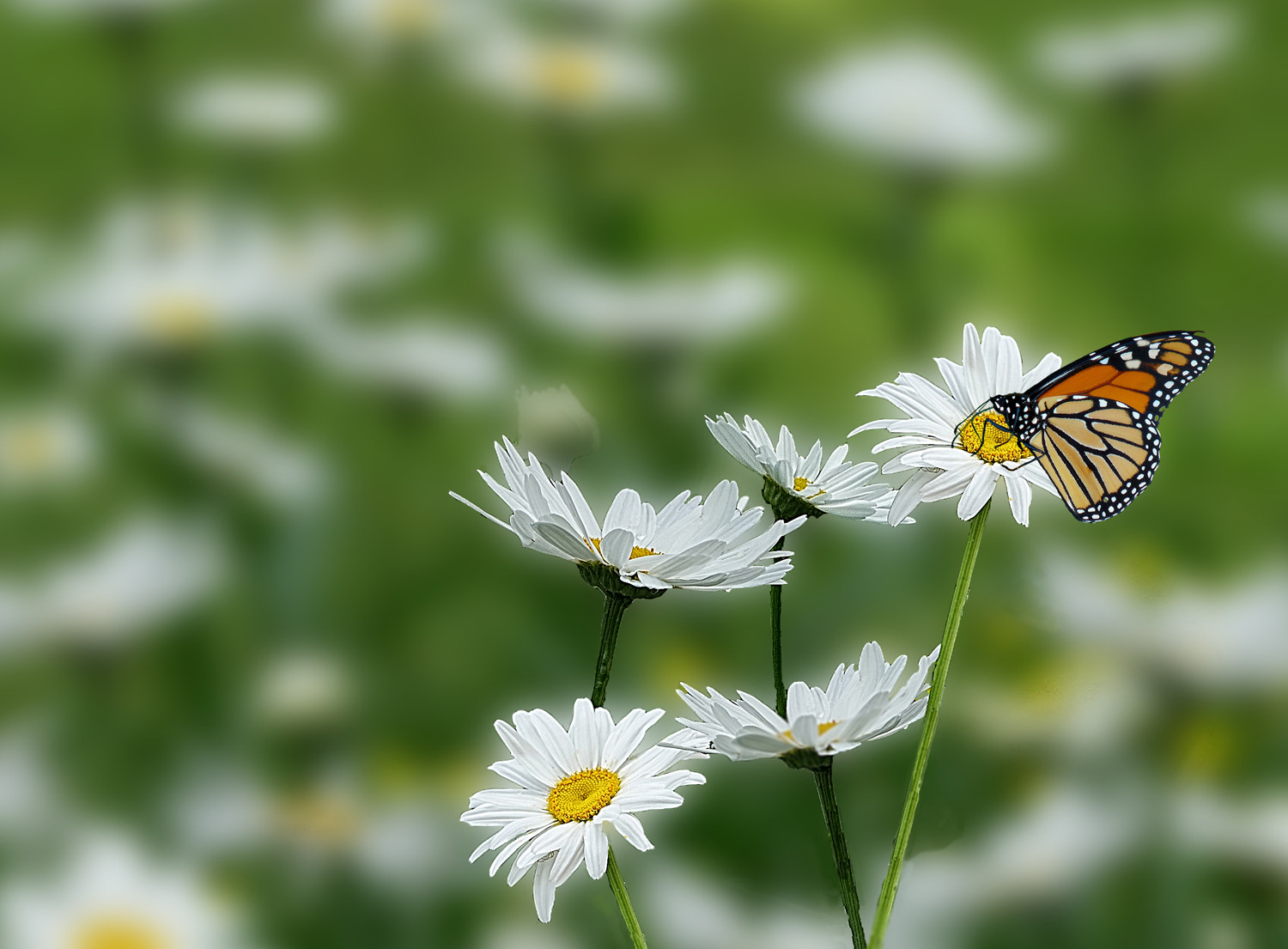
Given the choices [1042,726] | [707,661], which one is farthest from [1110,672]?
[707,661]

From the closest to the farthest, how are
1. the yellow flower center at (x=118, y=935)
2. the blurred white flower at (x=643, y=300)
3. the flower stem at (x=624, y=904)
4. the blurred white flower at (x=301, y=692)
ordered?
the flower stem at (x=624, y=904)
the yellow flower center at (x=118, y=935)
the blurred white flower at (x=301, y=692)
the blurred white flower at (x=643, y=300)

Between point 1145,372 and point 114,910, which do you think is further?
point 114,910

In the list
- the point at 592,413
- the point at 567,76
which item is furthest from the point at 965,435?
the point at 567,76

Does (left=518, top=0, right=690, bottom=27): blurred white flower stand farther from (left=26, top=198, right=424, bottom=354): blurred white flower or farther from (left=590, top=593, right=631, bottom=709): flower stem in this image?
(left=590, top=593, right=631, bottom=709): flower stem

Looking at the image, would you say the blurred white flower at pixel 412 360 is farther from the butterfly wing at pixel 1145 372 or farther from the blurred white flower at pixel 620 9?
the butterfly wing at pixel 1145 372

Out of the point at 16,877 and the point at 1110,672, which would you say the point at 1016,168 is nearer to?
the point at 1110,672

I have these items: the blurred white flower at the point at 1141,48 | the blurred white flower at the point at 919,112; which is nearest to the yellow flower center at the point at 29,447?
the blurred white flower at the point at 919,112

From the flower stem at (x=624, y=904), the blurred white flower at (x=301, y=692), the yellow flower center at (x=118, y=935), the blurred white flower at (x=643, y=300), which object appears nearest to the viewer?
the flower stem at (x=624, y=904)

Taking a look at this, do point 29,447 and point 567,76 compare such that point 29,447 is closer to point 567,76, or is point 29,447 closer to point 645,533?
point 567,76
